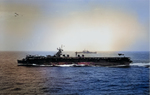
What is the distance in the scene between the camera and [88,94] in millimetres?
26172

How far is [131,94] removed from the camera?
26781mm

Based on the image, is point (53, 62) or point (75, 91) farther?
point (53, 62)

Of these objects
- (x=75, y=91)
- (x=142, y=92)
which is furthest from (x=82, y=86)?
(x=142, y=92)

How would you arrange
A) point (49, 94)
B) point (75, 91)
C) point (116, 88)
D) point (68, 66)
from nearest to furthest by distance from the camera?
point (49, 94), point (75, 91), point (116, 88), point (68, 66)

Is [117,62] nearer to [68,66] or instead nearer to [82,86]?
[68,66]

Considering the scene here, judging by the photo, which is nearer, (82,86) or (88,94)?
(88,94)

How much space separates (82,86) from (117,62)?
30291 mm

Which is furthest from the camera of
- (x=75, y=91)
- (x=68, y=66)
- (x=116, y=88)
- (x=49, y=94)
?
(x=68, y=66)

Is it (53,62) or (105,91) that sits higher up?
(53,62)

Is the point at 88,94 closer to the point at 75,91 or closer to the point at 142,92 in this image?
the point at 75,91

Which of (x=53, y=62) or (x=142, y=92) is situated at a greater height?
(x=53, y=62)

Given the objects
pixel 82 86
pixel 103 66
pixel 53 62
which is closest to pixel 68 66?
pixel 53 62

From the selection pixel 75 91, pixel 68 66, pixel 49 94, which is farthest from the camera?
pixel 68 66

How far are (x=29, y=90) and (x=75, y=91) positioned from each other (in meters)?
6.80
